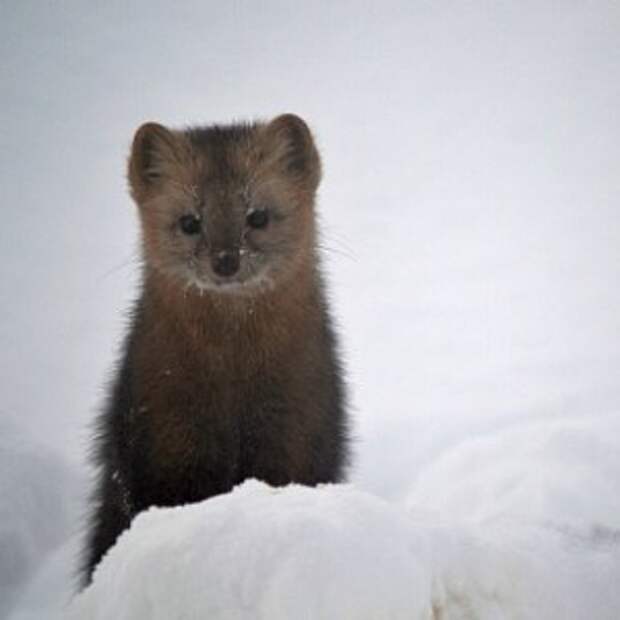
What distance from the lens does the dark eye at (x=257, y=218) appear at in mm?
2299

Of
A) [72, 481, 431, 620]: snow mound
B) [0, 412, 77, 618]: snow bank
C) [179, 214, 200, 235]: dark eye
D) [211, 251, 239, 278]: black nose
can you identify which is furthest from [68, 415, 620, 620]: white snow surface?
[0, 412, 77, 618]: snow bank

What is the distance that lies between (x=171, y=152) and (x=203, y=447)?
0.79 meters

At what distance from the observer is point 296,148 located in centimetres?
255

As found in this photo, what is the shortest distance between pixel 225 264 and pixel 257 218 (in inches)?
8.0

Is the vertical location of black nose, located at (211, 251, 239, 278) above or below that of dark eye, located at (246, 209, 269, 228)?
below

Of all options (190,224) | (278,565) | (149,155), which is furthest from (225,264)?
(278,565)

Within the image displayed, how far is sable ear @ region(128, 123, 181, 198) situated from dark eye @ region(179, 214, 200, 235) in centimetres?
Answer: 20

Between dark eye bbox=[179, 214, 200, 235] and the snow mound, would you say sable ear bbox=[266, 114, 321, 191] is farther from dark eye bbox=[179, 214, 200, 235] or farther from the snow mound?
the snow mound

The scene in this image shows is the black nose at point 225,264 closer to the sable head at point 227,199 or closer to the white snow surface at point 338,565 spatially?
the sable head at point 227,199

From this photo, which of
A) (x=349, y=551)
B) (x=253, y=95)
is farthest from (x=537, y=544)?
(x=253, y=95)

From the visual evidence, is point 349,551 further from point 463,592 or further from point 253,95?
point 253,95

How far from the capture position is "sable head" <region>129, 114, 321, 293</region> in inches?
87.8

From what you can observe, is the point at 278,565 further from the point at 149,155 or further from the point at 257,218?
the point at 149,155

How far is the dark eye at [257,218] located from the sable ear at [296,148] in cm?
21
